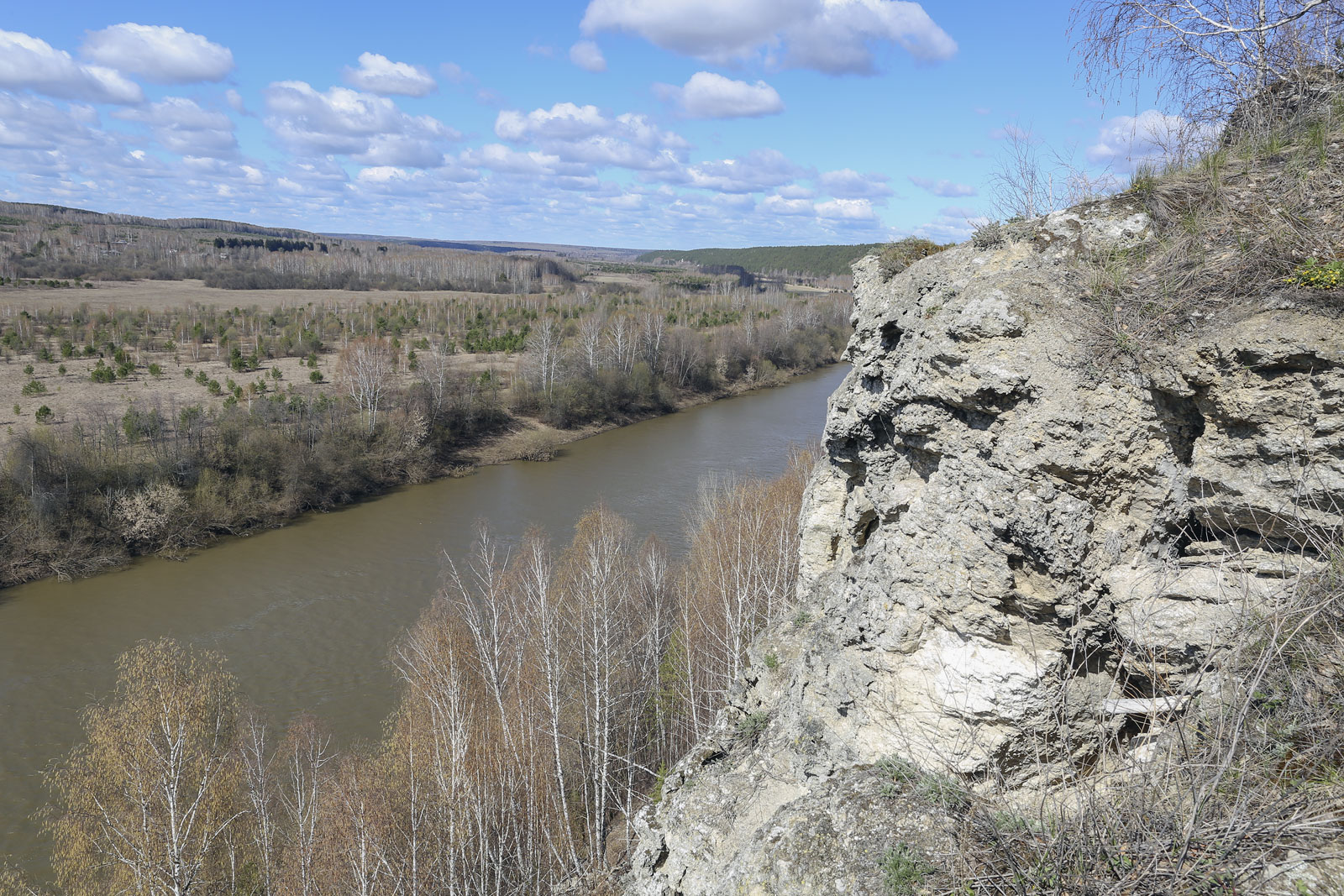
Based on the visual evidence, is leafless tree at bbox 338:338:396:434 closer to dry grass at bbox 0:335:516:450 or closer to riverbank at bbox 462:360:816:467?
dry grass at bbox 0:335:516:450

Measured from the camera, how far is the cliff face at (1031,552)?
4.79 metres

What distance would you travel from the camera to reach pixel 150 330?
61.6m

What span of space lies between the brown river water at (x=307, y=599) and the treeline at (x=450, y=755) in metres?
0.85

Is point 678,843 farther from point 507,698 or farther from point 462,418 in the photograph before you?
point 462,418

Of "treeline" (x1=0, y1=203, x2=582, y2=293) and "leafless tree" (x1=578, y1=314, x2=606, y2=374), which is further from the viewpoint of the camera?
"treeline" (x1=0, y1=203, x2=582, y2=293)

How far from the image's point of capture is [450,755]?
13609 mm

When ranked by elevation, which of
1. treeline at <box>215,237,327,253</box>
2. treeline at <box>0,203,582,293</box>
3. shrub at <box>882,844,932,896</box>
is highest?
treeline at <box>215,237,327,253</box>

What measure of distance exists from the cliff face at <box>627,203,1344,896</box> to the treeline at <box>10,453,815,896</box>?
334cm

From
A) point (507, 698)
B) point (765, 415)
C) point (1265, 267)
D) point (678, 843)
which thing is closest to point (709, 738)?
point (678, 843)

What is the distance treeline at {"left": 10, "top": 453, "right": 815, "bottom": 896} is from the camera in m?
12.5

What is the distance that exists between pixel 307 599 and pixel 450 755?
13790 millimetres

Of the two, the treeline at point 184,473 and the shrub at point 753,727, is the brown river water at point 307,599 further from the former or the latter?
the shrub at point 753,727

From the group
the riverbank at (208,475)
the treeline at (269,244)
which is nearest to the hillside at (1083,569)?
the riverbank at (208,475)

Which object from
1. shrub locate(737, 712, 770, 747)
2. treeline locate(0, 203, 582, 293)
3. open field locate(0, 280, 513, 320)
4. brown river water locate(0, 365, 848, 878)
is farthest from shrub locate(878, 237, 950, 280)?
treeline locate(0, 203, 582, 293)
